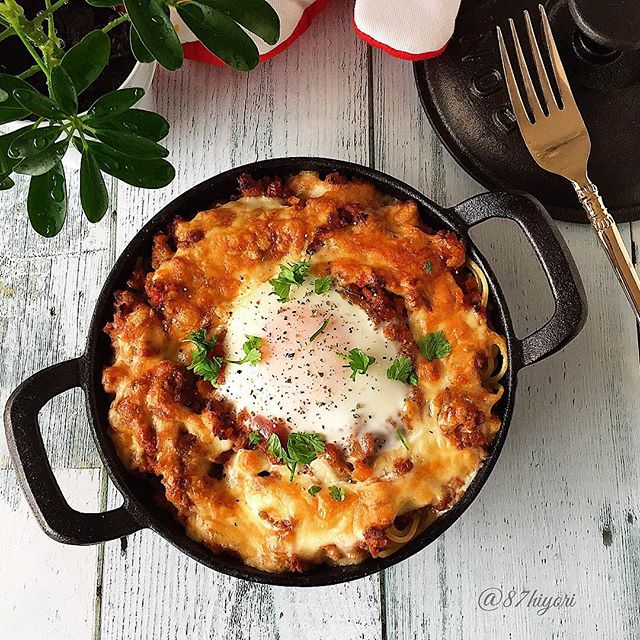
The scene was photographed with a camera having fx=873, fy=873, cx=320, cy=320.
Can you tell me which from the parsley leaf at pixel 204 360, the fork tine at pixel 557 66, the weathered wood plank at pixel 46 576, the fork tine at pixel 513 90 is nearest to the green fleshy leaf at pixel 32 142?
Answer: the parsley leaf at pixel 204 360

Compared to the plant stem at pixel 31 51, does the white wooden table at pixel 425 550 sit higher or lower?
lower

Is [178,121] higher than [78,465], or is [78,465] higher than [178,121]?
[178,121]

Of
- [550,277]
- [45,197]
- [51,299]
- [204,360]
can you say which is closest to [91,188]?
[45,197]

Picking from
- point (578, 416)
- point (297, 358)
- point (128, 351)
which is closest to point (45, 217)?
point (128, 351)

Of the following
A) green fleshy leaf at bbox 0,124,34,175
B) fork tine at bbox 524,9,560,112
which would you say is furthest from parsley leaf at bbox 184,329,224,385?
fork tine at bbox 524,9,560,112

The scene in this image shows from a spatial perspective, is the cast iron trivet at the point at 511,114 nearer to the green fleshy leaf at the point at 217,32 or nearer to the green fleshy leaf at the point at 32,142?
the green fleshy leaf at the point at 217,32

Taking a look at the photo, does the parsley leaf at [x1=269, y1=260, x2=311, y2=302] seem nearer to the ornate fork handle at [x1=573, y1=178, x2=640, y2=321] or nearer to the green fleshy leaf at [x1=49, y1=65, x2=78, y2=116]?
the green fleshy leaf at [x1=49, y1=65, x2=78, y2=116]

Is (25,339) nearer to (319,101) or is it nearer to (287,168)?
(287,168)

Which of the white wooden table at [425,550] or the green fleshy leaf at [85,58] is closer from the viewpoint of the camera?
the green fleshy leaf at [85,58]
